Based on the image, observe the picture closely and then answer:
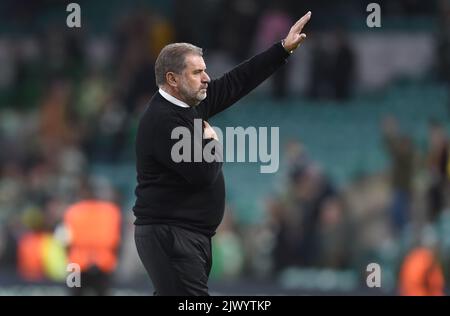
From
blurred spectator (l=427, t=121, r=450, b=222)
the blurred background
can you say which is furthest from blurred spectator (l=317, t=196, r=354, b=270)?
blurred spectator (l=427, t=121, r=450, b=222)

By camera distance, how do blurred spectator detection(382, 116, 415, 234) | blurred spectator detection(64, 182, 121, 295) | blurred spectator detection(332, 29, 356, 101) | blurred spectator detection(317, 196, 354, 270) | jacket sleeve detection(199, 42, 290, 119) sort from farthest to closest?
1. blurred spectator detection(332, 29, 356, 101)
2. blurred spectator detection(382, 116, 415, 234)
3. blurred spectator detection(317, 196, 354, 270)
4. blurred spectator detection(64, 182, 121, 295)
5. jacket sleeve detection(199, 42, 290, 119)

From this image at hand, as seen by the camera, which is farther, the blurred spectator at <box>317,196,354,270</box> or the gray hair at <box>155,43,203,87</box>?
the blurred spectator at <box>317,196,354,270</box>

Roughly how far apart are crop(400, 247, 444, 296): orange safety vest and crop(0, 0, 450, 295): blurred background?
18mm

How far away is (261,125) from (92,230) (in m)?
3.16

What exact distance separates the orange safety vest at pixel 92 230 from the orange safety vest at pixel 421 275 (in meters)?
2.81

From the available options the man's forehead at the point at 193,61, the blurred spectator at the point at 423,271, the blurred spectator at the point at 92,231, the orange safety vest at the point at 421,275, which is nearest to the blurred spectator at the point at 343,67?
the blurred spectator at the point at 423,271

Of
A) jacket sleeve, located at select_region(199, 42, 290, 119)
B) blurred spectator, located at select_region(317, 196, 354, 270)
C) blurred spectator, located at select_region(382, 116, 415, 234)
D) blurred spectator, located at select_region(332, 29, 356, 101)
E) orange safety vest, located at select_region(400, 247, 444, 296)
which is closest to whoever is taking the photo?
jacket sleeve, located at select_region(199, 42, 290, 119)

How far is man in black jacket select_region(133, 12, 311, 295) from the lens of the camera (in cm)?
603

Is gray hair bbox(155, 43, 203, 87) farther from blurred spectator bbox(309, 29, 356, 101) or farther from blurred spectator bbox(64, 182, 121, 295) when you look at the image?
blurred spectator bbox(309, 29, 356, 101)

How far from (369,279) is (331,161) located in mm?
1874

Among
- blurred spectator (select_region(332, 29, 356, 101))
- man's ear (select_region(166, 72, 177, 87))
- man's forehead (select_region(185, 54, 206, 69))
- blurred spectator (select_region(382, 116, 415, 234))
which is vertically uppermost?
blurred spectator (select_region(332, 29, 356, 101))

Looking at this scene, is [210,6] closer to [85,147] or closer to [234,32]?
[234,32]

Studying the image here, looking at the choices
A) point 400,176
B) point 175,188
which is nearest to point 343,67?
point 400,176

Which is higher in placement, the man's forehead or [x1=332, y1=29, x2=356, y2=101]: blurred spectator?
[x1=332, y1=29, x2=356, y2=101]: blurred spectator
